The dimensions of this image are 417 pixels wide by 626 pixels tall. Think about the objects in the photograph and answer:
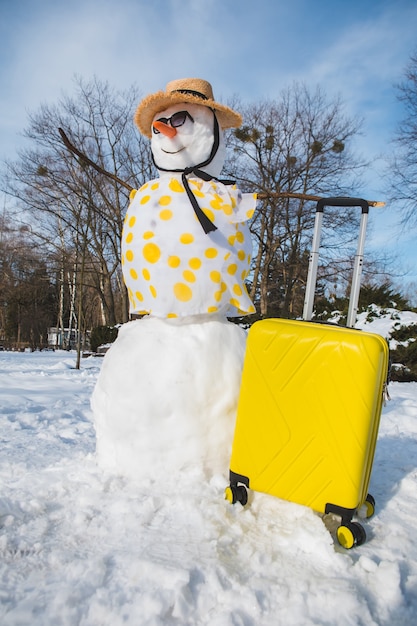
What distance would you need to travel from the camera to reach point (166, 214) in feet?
7.35

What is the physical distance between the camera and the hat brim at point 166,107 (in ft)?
7.80

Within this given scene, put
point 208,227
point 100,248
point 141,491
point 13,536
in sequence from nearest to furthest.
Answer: point 13,536 → point 141,491 → point 208,227 → point 100,248

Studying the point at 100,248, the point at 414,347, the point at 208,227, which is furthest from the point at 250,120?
the point at 208,227

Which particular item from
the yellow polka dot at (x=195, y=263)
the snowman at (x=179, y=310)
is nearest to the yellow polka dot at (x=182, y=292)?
the snowman at (x=179, y=310)

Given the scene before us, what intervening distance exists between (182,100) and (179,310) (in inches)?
46.3

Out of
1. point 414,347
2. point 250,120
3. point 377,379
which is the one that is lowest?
point 414,347

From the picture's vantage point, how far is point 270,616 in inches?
47.3

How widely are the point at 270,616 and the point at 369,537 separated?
70cm

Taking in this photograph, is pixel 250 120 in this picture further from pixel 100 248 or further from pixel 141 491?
pixel 141 491

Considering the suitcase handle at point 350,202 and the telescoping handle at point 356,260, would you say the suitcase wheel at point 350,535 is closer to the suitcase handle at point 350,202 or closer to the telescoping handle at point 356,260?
the telescoping handle at point 356,260

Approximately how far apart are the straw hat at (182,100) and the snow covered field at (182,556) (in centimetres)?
194

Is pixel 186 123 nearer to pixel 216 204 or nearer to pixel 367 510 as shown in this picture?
pixel 216 204

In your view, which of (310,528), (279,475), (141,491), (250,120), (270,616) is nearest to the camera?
(270,616)

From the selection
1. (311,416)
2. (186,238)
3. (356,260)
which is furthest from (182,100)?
(311,416)
